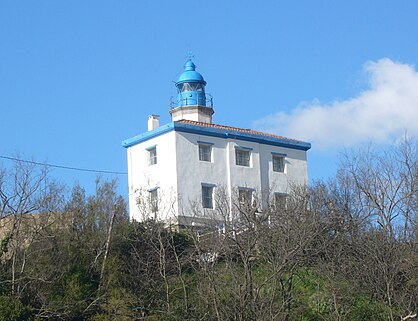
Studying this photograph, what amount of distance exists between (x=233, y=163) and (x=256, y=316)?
Result: 14764 mm

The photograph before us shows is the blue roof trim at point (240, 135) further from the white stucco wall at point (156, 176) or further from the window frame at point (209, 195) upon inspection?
the window frame at point (209, 195)

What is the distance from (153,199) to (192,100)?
9.56m

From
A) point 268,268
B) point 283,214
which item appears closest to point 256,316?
point 268,268

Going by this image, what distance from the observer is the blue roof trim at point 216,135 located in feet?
121

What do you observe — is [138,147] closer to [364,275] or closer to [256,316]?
[364,275]

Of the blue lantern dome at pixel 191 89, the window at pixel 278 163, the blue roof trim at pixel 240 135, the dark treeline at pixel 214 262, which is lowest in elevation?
the dark treeline at pixel 214 262

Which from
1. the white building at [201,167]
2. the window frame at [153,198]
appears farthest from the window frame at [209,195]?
the window frame at [153,198]

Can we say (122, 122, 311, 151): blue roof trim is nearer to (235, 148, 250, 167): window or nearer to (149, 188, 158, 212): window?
(235, 148, 250, 167): window

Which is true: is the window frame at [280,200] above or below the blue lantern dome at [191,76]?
below

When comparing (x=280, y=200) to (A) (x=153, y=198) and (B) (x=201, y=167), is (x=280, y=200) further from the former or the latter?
(A) (x=153, y=198)

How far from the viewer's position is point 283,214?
27.8 metres

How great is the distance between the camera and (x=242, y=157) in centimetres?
3862

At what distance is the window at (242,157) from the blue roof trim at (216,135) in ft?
1.85

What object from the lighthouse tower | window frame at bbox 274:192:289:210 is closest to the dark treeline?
window frame at bbox 274:192:289:210
